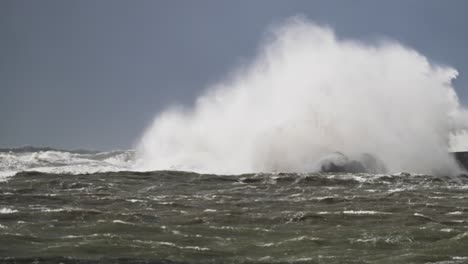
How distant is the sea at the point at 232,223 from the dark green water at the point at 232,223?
34mm

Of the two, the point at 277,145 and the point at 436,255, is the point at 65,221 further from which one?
the point at 277,145

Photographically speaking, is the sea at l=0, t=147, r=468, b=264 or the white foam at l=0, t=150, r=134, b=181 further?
the white foam at l=0, t=150, r=134, b=181

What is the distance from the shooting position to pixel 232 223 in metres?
19.3

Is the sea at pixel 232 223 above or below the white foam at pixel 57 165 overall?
below

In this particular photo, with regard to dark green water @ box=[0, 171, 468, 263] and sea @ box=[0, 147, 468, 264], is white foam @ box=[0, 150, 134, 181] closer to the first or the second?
dark green water @ box=[0, 171, 468, 263]

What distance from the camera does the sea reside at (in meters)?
14.2

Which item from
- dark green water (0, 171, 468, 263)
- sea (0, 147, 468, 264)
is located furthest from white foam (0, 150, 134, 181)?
sea (0, 147, 468, 264)

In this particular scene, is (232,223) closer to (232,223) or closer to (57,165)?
(232,223)

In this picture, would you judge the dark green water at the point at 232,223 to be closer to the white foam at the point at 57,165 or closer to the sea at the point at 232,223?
the sea at the point at 232,223

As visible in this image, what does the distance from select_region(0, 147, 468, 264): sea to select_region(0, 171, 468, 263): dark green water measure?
0.11ft

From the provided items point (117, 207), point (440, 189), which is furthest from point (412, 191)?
point (117, 207)

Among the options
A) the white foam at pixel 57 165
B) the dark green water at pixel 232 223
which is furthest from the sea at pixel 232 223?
the white foam at pixel 57 165

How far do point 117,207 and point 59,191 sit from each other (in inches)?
300

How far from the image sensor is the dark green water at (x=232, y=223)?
46.6 ft
